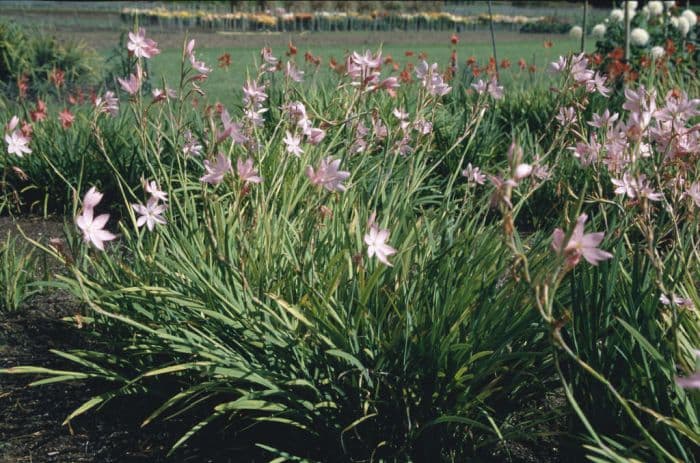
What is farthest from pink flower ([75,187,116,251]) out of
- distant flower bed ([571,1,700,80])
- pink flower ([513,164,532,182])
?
distant flower bed ([571,1,700,80])

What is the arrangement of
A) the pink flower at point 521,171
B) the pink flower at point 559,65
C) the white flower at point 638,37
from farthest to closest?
the white flower at point 638,37, the pink flower at point 559,65, the pink flower at point 521,171

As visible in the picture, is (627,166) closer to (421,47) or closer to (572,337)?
(572,337)

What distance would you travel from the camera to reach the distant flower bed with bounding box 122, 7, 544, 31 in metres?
23.6

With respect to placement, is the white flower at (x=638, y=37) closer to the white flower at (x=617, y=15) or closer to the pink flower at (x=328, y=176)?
the white flower at (x=617, y=15)

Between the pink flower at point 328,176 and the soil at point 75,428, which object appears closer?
the pink flower at point 328,176

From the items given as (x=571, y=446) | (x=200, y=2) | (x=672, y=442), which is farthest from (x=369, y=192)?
(x=200, y=2)

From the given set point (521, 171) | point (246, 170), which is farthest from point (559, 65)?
point (521, 171)

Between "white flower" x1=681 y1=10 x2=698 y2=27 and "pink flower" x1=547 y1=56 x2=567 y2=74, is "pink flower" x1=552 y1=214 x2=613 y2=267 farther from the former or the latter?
"white flower" x1=681 y1=10 x2=698 y2=27

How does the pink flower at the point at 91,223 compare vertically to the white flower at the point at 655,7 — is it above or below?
below

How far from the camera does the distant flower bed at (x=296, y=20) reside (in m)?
A: 23.6

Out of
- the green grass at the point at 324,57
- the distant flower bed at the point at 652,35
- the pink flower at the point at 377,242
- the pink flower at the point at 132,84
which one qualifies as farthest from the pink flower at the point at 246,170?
the green grass at the point at 324,57

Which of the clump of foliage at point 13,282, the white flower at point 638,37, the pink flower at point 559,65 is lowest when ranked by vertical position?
the clump of foliage at point 13,282

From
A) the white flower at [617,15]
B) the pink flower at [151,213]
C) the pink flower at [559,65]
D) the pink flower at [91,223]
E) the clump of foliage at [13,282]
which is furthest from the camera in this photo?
the white flower at [617,15]

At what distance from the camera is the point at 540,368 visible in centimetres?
204
